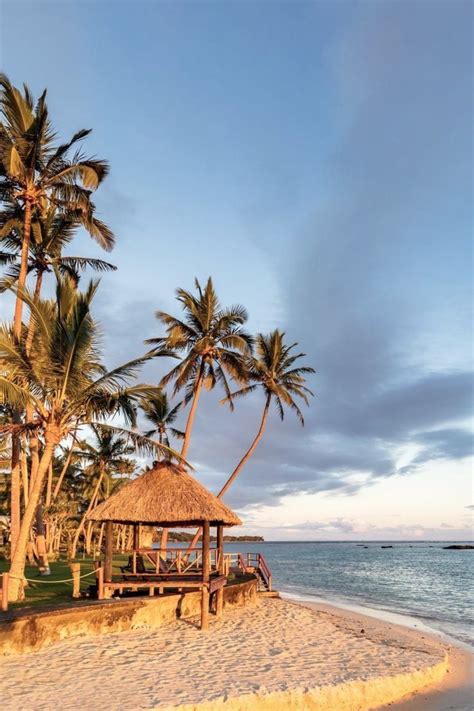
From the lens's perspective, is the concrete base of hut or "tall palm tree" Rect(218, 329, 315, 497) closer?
the concrete base of hut

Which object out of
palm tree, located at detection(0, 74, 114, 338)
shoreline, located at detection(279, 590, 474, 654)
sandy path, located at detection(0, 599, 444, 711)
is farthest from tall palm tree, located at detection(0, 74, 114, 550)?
shoreline, located at detection(279, 590, 474, 654)

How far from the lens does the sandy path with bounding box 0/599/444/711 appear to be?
8.36 m

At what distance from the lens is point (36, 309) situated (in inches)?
519

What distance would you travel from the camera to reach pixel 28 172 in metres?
15.1

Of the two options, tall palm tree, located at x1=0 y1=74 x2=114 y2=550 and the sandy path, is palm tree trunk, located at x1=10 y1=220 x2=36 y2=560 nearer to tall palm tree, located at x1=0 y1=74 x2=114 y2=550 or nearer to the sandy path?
tall palm tree, located at x1=0 y1=74 x2=114 y2=550

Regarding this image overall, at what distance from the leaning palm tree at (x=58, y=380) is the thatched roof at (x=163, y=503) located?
130cm

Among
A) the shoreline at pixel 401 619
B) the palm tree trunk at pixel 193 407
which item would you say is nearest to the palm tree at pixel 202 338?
the palm tree trunk at pixel 193 407

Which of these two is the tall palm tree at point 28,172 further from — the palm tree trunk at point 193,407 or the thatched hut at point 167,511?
the palm tree trunk at point 193,407

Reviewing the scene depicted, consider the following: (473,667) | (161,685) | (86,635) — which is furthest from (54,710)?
(473,667)

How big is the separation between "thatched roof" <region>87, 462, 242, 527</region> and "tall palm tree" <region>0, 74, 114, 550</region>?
2470 millimetres

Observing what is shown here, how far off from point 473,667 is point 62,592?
1051 centimetres

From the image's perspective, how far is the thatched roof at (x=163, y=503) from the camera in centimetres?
1400

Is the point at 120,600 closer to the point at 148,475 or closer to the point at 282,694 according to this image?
the point at 148,475

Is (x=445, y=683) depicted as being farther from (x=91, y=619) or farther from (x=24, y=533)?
(x=24, y=533)
